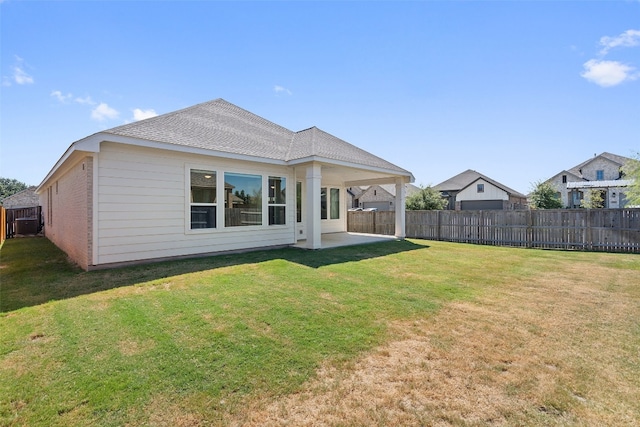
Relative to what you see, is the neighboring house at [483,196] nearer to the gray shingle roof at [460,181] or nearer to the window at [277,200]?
the gray shingle roof at [460,181]

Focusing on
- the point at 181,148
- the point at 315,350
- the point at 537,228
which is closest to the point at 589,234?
the point at 537,228

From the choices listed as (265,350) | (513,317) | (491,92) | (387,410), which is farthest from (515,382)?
(491,92)

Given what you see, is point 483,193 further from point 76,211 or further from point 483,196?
point 76,211

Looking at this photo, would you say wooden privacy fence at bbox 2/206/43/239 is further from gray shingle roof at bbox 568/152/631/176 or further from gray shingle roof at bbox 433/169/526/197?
gray shingle roof at bbox 568/152/631/176

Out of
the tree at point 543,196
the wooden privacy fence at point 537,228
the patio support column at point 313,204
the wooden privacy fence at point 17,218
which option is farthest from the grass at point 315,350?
the tree at point 543,196

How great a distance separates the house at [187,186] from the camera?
6660mm

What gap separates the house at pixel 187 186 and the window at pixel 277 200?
0.03 meters

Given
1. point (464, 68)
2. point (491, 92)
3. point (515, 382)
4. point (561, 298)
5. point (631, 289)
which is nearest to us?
point (515, 382)

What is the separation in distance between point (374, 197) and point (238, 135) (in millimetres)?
30627

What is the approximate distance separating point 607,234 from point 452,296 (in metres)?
9.61

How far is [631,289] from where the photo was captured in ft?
17.6

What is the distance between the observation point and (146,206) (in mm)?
7156

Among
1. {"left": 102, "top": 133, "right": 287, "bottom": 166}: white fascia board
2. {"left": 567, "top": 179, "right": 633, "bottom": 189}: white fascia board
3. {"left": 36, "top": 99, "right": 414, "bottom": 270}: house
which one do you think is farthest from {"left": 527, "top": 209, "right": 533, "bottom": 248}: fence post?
{"left": 567, "top": 179, "right": 633, "bottom": 189}: white fascia board

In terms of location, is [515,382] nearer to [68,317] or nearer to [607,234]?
[68,317]
